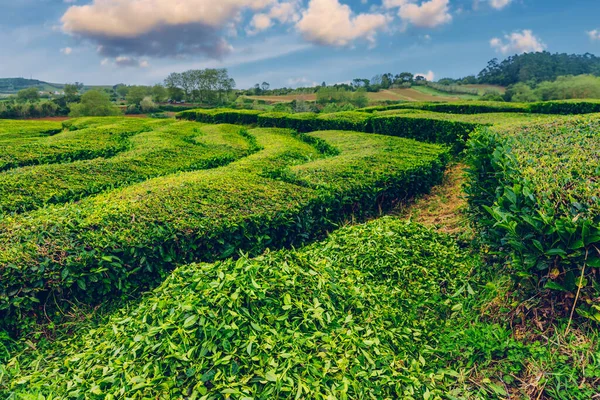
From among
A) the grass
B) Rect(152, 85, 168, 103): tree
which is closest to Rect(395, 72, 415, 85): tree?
the grass

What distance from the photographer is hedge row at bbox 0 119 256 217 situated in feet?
22.2

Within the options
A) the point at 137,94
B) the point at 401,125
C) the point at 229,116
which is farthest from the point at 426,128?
the point at 137,94

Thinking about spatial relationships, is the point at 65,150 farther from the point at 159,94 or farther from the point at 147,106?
the point at 159,94

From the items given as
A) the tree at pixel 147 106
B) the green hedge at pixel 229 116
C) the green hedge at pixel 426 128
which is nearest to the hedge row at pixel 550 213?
the green hedge at pixel 426 128

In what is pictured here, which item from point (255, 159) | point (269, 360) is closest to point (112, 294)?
point (269, 360)

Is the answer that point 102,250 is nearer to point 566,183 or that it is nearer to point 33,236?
point 33,236

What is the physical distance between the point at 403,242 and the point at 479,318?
4.65ft

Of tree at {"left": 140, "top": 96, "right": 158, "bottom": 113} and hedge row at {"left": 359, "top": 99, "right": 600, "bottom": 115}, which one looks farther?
tree at {"left": 140, "top": 96, "right": 158, "bottom": 113}

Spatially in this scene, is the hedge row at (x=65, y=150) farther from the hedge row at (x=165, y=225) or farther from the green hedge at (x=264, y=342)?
the green hedge at (x=264, y=342)

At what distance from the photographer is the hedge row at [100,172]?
22.2 ft

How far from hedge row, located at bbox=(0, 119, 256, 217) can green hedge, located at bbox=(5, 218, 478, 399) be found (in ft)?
12.4

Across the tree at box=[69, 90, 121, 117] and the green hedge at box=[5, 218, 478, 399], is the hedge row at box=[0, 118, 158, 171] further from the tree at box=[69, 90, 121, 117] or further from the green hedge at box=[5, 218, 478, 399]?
the tree at box=[69, 90, 121, 117]

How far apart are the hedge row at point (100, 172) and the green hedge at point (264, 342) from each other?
3783mm

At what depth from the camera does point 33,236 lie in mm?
4531
